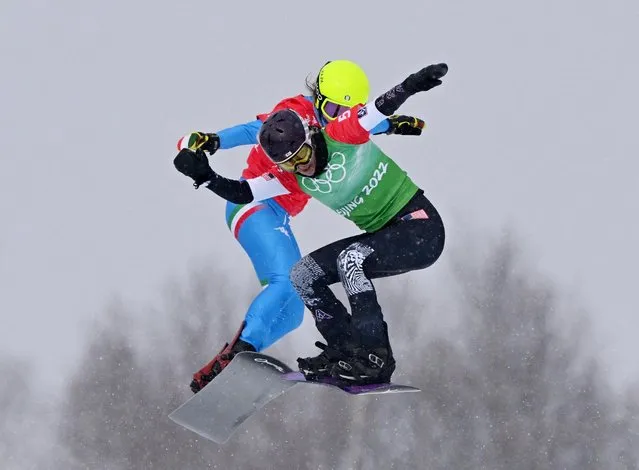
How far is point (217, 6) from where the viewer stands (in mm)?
69875

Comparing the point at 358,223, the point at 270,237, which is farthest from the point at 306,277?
the point at 270,237

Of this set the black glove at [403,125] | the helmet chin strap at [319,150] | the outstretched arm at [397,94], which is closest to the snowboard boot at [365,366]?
the helmet chin strap at [319,150]

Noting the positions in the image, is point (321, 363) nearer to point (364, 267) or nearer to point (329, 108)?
point (364, 267)

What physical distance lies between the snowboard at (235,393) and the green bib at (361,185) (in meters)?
1.15

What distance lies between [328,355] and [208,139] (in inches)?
63.2

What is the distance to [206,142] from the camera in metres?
8.29

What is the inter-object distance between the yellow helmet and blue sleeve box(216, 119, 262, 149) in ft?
1.54

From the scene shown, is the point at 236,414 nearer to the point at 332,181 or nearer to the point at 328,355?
the point at 328,355

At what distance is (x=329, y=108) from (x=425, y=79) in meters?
1.41

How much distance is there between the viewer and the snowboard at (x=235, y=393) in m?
8.54

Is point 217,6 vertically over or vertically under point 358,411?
over

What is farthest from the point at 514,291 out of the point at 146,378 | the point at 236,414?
the point at 236,414

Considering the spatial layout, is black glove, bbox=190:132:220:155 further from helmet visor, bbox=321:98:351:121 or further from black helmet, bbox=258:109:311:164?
helmet visor, bbox=321:98:351:121

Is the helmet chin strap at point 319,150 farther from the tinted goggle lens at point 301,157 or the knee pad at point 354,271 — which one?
the knee pad at point 354,271
